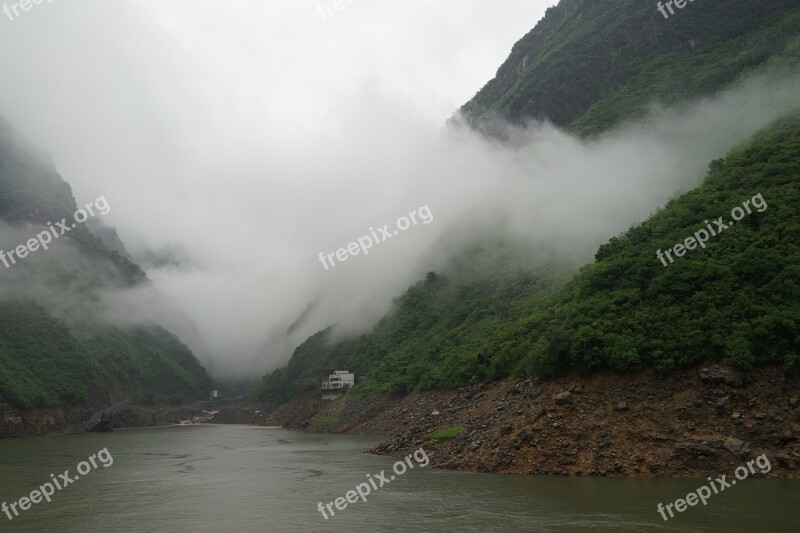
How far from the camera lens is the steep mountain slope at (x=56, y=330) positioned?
119m

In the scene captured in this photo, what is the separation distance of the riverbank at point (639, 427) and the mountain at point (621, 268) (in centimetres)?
133

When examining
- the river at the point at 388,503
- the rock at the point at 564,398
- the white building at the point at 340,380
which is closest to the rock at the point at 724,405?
the river at the point at 388,503

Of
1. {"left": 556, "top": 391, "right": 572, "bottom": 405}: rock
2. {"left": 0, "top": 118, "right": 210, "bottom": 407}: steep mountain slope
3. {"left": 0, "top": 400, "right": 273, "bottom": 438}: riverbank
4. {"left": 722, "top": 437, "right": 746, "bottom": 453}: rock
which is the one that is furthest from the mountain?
{"left": 0, "top": 118, "right": 210, "bottom": 407}: steep mountain slope

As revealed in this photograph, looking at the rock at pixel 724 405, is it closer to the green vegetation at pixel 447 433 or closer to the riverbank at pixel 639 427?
the riverbank at pixel 639 427

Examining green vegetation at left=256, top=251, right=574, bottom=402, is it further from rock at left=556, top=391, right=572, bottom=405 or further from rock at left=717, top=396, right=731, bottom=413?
rock at left=717, top=396, right=731, bottom=413

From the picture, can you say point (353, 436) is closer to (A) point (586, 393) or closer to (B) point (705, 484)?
(A) point (586, 393)

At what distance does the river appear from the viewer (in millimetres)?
21266

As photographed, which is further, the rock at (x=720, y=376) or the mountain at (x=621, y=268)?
the mountain at (x=621, y=268)

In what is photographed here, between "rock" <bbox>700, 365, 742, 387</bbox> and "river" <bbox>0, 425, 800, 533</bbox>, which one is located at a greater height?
"river" <bbox>0, 425, 800, 533</bbox>

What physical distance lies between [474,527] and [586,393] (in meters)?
16.1

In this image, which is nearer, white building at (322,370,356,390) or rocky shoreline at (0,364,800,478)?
rocky shoreline at (0,364,800,478)

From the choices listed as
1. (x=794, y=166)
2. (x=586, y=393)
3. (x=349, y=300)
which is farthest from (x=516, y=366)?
(x=349, y=300)

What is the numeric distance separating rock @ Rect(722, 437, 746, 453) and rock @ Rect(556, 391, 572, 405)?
8367mm

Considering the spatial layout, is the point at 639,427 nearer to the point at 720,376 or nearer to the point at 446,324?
the point at 720,376
